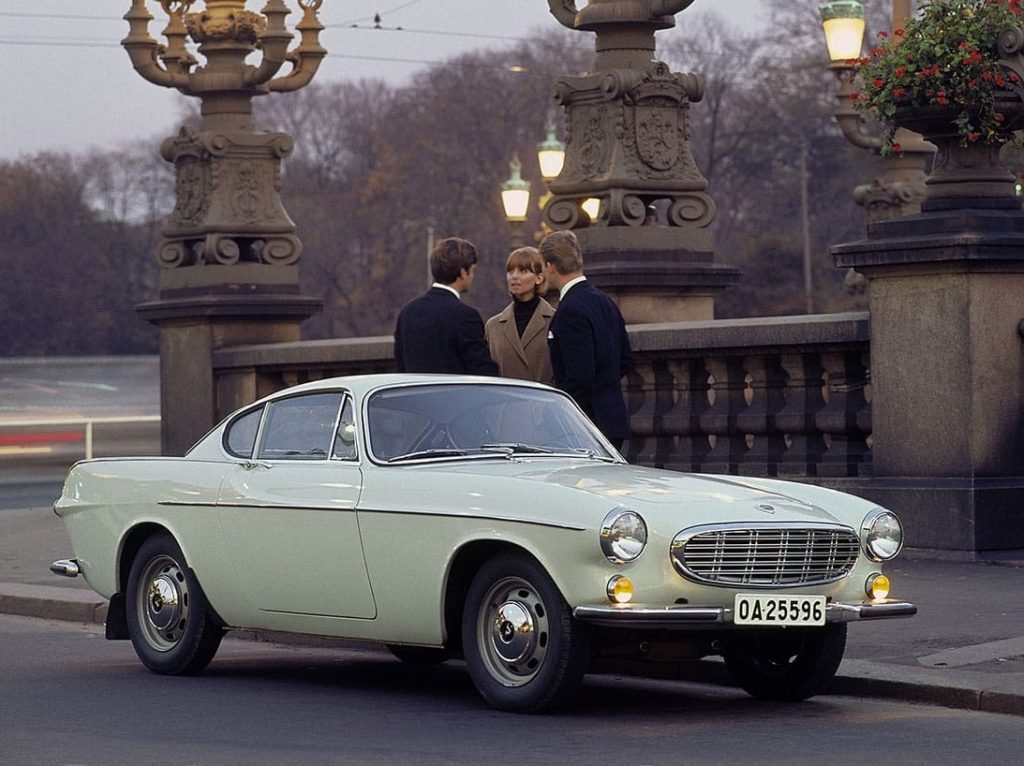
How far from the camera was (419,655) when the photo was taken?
425 inches

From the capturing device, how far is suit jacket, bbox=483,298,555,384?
39.0ft

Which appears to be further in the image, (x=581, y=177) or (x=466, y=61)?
(x=466, y=61)

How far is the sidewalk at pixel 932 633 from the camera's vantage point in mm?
9281

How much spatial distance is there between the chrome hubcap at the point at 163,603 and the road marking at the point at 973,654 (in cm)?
330

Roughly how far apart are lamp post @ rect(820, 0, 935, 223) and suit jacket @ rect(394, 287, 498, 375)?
36.3 feet

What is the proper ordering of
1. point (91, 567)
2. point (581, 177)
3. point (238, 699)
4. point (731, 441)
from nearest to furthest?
point (238, 699), point (91, 567), point (731, 441), point (581, 177)

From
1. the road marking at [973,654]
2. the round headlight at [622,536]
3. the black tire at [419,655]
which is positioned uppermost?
the round headlight at [622,536]

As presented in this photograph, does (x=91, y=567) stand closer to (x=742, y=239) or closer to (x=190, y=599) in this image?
(x=190, y=599)

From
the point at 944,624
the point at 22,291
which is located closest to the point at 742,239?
the point at 22,291

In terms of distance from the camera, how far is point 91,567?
11.2m

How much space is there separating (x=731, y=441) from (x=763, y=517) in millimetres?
6927

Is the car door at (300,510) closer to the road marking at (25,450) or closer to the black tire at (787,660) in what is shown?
the black tire at (787,660)

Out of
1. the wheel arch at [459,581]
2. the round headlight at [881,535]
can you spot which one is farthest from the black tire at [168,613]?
the round headlight at [881,535]

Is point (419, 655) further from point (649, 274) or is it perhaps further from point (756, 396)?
point (649, 274)
